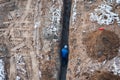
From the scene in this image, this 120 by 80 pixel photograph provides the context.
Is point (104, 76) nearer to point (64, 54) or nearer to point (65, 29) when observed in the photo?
point (64, 54)

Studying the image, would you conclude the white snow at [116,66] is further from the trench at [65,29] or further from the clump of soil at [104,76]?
the trench at [65,29]

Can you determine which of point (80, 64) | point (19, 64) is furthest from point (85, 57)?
point (19, 64)

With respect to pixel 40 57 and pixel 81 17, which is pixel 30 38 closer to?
pixel 40 57

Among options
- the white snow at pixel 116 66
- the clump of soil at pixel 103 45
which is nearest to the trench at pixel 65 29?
the clump of soil at pixel 103 45

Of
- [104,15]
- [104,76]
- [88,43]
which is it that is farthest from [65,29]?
[104,76]

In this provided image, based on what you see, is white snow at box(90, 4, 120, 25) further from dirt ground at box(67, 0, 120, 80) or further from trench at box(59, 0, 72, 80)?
trench at box(59, 0, 72, 80)

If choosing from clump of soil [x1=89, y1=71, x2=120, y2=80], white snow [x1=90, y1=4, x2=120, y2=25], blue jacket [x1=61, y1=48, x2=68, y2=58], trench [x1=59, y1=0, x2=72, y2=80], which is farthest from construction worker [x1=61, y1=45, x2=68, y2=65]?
clump of soil [x1=89, y1=71, x2=120, y2=80]
